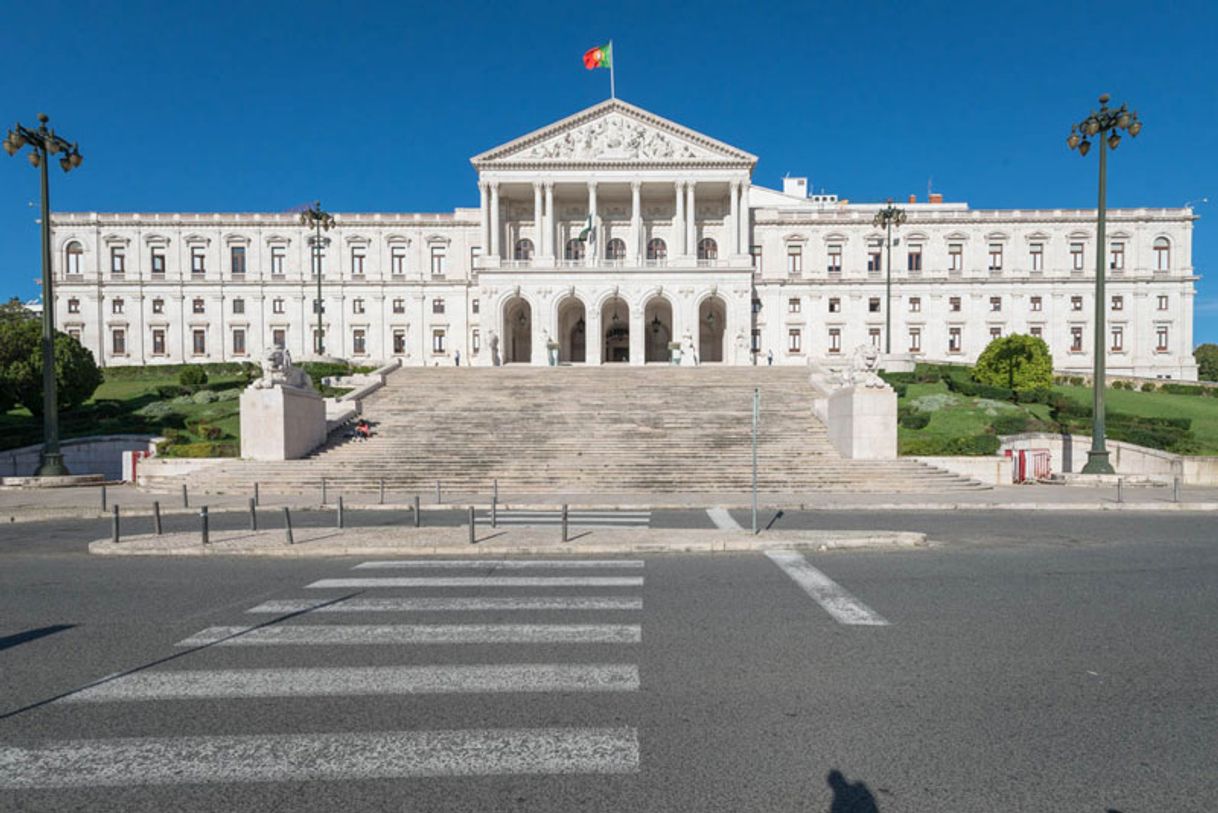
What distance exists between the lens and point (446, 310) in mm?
68312

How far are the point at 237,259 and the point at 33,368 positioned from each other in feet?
135

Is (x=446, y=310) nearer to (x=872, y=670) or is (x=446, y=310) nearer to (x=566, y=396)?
(x=566, y=396)

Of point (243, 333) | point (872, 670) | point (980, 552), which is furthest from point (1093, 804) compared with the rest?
point (243, 333)

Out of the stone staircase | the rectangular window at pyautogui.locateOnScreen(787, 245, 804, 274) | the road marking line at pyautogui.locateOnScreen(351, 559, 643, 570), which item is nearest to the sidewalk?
the stone staircase

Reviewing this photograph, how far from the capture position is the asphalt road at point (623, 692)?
425 centimetres

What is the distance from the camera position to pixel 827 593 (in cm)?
879

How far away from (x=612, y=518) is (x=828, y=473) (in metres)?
9.82

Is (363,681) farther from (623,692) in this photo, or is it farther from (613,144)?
(613,144)

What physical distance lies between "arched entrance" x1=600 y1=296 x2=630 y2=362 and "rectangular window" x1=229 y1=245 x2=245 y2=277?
117ft

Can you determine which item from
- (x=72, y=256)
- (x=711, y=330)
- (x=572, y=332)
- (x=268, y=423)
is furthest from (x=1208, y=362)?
(x=72, y=256)

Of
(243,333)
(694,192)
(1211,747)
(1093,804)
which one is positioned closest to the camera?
(1093,804)

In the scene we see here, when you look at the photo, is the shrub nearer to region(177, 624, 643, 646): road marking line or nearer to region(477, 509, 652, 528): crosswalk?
region(477, 509, 652, 528): crosswalk

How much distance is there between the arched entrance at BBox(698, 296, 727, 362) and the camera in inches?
2422

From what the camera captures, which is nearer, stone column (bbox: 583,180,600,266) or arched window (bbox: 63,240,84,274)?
stone column (bbox: 583,180,600,266)
